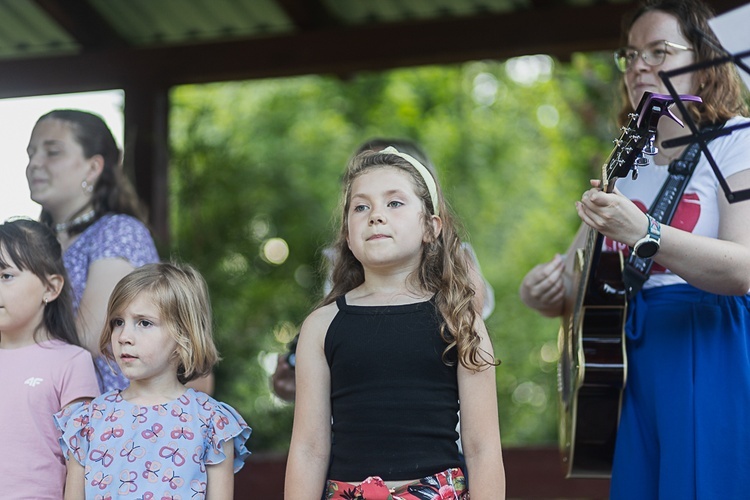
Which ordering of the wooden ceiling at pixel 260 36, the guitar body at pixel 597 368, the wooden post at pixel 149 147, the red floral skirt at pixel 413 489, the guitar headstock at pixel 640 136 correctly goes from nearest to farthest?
the red floral skirt at pixel 413 489 < the guitar headstock at pixel 640 136 < the guitar body at pixel 597 368 < the wooden ceiling at pixel 260 36 < the wooden post at pixel 149 147

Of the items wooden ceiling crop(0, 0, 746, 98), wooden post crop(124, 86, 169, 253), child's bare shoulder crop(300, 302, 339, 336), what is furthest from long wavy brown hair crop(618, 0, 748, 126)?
wooden post crop(124, 86, 169, 253)

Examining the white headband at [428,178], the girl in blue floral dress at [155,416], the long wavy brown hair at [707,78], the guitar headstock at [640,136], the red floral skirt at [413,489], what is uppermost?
the long wavy brown hair at [707,78]

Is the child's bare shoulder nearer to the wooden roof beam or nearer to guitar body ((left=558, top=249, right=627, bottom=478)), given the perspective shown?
guitar body ((left=558, top=249, right=627, bottom=478))

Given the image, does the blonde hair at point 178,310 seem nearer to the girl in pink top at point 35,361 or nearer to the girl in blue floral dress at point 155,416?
the girl in blue floral dress at point 155,416

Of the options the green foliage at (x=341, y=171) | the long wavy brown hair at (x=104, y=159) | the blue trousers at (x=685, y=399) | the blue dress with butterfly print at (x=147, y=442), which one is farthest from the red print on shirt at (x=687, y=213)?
the green foliage at (x=341, y=171)

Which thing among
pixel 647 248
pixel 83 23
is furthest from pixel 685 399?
pixel 83 23

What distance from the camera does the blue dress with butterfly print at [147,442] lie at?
106 inches

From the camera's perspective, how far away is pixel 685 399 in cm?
282

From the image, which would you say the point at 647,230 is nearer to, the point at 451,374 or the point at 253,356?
the point at 451,374

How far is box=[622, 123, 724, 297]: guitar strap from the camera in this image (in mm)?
2928

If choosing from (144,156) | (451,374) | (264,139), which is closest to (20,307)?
(451,374)

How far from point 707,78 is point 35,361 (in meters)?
2.12

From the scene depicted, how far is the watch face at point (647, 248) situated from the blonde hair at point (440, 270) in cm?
44

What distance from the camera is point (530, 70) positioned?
15.8 metres
